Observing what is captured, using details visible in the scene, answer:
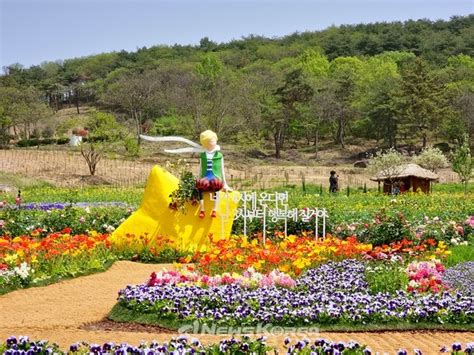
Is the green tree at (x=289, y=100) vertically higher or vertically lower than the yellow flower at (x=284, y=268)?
higher

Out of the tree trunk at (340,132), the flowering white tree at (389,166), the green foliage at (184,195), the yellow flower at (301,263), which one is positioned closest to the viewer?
the yellow flower at (301,263)

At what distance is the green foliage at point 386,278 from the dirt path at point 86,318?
154cm

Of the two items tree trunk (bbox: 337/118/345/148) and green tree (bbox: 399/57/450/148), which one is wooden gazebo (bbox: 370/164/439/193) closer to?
green tree (bbox: 399/57/450/148)

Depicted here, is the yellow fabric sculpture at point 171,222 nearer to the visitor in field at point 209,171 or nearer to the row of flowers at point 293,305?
the visitor in field at point 209,171

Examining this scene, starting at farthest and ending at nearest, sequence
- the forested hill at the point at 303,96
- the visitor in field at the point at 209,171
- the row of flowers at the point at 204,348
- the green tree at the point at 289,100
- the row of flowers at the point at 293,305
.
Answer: the green tree at the point at 289,100 < the forested hill at the point at 303,96 < the visitor in field at the point at 209,171 < the row of flowers at the point at 293,305 < the row of flowers at the point at 204,348

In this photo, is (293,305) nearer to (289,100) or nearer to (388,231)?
(388,231)

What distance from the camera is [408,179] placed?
3272 centimetres

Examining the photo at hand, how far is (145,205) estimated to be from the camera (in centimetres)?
1368

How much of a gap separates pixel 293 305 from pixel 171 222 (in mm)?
5921

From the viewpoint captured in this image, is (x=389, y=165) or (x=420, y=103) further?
(x=420, y=103)

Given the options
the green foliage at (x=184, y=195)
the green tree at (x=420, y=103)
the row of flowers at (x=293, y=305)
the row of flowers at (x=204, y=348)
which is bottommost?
the row of flowers at (x=293, y=305)

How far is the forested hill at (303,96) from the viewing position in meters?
58.5

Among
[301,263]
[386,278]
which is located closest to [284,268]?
[301,263]

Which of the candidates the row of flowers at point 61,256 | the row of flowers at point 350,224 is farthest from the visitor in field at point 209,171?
the row of flowers at point 350,224
